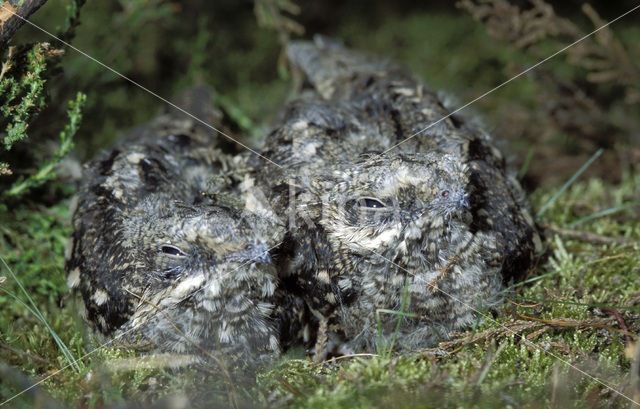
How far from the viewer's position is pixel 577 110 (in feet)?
15.5

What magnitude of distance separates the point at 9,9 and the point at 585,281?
3.30 meters

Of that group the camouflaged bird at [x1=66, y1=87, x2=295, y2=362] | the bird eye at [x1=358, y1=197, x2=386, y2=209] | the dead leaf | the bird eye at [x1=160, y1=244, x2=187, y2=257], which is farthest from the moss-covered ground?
the dead leaf

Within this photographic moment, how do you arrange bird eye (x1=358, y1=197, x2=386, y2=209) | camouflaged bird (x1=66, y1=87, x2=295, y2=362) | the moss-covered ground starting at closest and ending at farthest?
the moss-covered ground < camouflaged bird (x1=66, y1=87, x2=295, y2=362) < bird eye (x1=358, y1=197, x2=386, y2=209)

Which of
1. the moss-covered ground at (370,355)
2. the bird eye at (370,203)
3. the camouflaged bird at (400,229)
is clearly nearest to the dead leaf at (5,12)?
the moss-covered ground at (370,355)

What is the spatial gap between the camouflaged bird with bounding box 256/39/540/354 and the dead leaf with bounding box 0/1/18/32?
1.45 meters

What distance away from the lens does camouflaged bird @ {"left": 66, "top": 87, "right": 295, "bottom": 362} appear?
2.48m

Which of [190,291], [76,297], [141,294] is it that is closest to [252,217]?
[190,291]

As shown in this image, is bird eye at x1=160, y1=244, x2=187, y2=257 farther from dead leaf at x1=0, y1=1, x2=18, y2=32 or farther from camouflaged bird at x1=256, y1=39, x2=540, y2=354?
dead leaf at x1=0, y1=1, x2=18, y2=32

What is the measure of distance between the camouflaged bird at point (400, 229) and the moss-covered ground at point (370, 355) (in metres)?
0.18

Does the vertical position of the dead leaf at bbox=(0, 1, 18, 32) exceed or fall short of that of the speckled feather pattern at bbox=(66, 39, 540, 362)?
it exceeds it

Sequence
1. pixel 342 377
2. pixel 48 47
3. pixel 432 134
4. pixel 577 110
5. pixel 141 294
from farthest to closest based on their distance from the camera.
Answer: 1. pixel 577 110
2. pixel 432 134
3. pixel 48 47
4. pixel 141 294
5. pixel 342 377

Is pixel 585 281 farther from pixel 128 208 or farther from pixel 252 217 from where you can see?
pixel 128 208

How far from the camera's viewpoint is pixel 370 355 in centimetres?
269

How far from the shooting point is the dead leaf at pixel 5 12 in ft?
8.45
